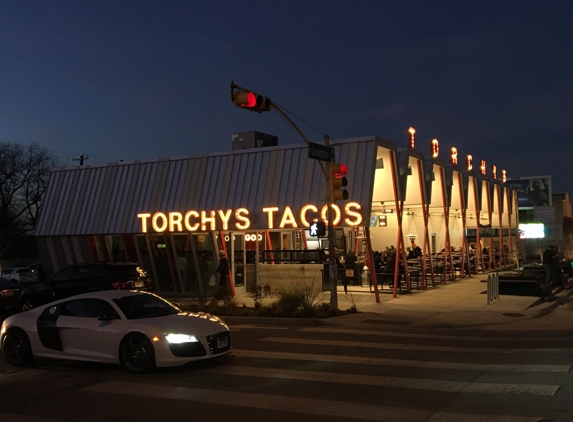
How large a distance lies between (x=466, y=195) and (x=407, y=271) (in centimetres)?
1063

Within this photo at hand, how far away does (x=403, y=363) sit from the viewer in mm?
10266

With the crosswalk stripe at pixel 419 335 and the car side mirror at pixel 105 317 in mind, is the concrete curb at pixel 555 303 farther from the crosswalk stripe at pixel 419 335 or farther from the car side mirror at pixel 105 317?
the car side mirror at pixel 105 317

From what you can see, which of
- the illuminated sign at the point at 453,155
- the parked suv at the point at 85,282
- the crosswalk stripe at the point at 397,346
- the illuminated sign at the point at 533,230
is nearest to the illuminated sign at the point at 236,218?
the parked suv at the point at 85,282

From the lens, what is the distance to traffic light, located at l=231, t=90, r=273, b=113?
547 inches

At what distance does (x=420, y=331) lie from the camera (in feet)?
48.2

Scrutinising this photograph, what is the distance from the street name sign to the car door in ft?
25.0

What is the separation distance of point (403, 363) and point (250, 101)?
6.93 metres

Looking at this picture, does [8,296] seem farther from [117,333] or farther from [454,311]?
[454,311]

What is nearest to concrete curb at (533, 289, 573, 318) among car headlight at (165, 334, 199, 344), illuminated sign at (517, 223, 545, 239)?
car headlight at (165, 334, 199, 344)

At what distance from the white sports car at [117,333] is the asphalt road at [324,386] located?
285 millimetres

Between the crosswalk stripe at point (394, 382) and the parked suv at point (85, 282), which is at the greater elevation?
the parked suv at point (85, 282)

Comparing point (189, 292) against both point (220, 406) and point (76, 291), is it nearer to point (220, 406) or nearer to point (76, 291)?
point (76, 291)

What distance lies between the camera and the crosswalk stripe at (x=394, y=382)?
8.06 meters

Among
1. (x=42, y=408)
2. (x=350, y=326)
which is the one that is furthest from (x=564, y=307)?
(x=42, y=408)
